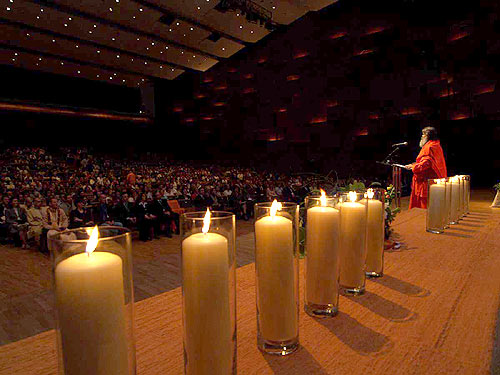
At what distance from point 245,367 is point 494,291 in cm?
61

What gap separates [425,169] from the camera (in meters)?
2.66

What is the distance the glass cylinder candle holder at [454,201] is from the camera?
1.43 m

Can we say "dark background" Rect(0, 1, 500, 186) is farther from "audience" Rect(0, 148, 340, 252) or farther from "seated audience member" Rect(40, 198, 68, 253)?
"seated audience member" Rect(40, 198, 68, 253)

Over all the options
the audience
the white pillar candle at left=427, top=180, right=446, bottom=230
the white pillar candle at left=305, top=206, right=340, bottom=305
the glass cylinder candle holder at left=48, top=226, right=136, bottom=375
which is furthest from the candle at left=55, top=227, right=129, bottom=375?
the audience

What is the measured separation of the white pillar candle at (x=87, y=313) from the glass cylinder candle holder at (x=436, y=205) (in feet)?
4.21

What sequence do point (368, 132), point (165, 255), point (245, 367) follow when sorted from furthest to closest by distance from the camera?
point (368, 132), point (165, 255), point (245, 367)

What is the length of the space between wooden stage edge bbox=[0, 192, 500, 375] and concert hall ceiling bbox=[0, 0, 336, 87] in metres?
12.0

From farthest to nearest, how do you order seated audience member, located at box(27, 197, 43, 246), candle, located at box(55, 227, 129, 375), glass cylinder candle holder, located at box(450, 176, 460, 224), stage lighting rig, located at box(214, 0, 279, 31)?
stage lighting rig, located at box(214, 0, 279, 31) → seated audience member, located at box(27, 197, 43, 246) → glass cylinder candle holder, located at box(450, 176, 460, 224) → candle, located at box(55, 227, 129, 375)

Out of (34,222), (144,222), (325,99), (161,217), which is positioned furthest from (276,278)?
(325,99)

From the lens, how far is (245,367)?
0.47 meters

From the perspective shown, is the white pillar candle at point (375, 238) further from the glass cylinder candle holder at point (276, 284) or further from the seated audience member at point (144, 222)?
the seated audience member at point (144, 222)

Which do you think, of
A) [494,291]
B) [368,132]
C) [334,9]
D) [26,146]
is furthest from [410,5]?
[26,146]

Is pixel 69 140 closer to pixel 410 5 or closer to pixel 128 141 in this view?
pixel 128 141

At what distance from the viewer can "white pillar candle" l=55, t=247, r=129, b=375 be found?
33cm
